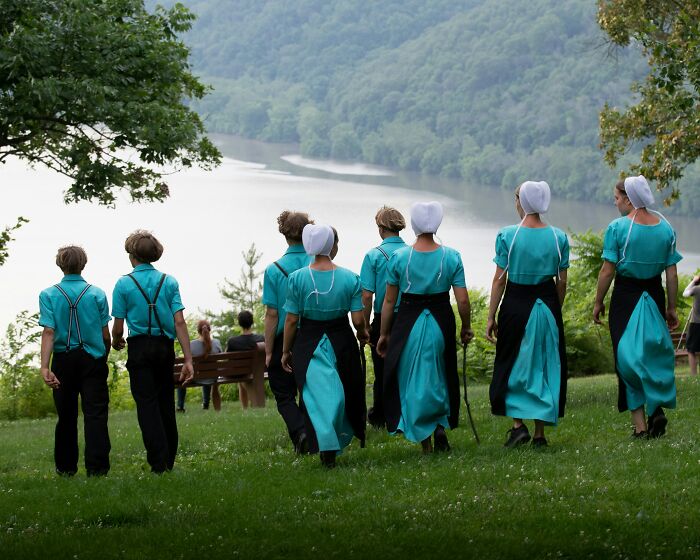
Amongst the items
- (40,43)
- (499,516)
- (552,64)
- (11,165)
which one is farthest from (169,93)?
(552,64)

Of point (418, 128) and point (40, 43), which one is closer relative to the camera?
point (40, 43)

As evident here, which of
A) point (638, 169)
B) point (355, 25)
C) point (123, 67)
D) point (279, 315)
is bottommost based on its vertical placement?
point (279, 315)

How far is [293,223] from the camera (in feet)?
32.8

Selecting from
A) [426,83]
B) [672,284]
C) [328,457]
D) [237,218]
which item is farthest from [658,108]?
[426,83]

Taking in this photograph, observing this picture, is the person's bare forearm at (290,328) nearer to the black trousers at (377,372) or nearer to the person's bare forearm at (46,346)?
the black trousers at (377,372)

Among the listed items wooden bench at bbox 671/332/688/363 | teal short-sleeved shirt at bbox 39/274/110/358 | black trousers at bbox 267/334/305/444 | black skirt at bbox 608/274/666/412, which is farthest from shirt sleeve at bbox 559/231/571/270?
wooden bench at bbox 671/332/688/363

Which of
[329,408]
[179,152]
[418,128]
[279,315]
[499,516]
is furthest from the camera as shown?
[418,128]

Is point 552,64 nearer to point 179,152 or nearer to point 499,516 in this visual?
point 179,152

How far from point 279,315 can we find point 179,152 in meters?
8.36

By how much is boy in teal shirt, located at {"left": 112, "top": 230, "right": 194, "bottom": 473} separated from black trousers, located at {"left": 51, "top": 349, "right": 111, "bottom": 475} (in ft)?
0.94

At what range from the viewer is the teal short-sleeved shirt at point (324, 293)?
891 cm

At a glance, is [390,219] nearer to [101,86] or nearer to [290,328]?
[290,328]

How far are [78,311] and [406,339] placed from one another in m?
2.58

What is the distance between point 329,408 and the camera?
894 cm
